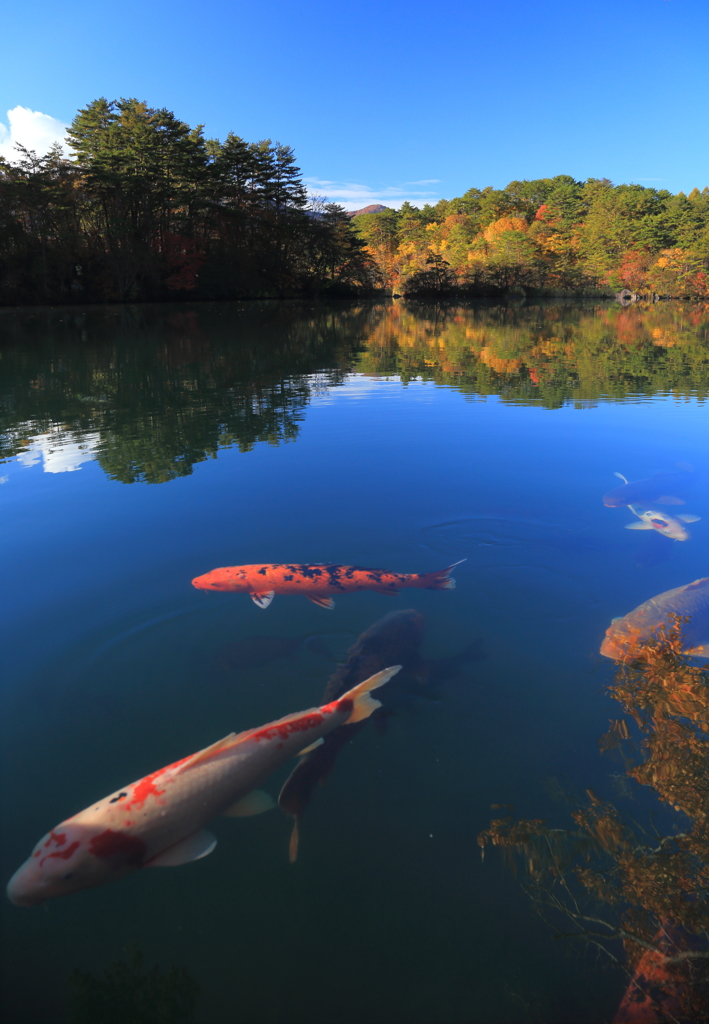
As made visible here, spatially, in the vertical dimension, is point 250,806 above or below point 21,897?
above

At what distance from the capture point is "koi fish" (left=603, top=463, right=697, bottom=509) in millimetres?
6531

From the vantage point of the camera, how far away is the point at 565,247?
6531 cm

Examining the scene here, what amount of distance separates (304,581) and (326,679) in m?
0.91

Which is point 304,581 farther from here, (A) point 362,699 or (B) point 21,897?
(B) point 21,897

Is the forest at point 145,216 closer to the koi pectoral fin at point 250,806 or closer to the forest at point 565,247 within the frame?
the forest at point 565,247

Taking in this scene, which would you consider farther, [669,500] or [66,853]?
[669,500]

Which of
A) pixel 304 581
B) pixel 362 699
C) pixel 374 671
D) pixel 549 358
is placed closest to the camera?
pixel 362 699

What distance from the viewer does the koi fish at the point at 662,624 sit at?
12.2 ft

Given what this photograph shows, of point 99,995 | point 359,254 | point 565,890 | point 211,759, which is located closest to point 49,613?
point 211,759

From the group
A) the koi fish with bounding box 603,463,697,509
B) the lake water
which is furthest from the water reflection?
the koi fish with bounding box 603,463,697,509

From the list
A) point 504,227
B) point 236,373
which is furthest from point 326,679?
point 504,227

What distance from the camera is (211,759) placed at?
8.19ft

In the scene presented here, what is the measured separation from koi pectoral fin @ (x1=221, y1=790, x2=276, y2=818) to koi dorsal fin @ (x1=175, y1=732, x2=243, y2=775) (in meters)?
0.23

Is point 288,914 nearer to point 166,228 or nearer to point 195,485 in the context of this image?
point 195,485
